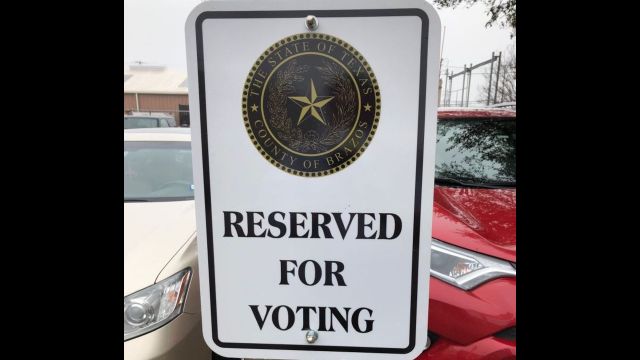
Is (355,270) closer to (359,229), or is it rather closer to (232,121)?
(359,229)

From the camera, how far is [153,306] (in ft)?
5.29

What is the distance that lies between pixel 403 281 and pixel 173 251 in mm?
1203

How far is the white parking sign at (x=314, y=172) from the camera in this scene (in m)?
0.96

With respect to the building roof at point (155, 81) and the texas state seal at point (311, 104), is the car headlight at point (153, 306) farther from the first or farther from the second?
the building roof at point (155, 81)

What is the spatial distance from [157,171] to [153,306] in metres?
1.52

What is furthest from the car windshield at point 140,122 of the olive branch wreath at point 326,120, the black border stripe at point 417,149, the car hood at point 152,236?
the olive branch wreath at point 326,120

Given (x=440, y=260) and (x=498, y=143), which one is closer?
(x=440, y=260)

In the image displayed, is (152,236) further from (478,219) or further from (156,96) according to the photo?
(156,96)

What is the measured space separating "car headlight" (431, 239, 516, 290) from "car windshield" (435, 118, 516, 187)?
0.73 m

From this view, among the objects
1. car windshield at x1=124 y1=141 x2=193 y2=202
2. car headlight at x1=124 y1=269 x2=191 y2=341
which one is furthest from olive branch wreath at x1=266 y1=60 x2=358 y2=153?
car windshield at x1=124 y1=141 x2=193 y2=202

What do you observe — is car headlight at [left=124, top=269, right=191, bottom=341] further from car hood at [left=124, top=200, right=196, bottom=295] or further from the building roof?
the building roof

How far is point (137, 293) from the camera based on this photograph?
161 centimetres

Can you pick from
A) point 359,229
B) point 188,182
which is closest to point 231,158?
point 359,229

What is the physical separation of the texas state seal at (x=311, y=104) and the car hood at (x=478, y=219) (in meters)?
0.83
